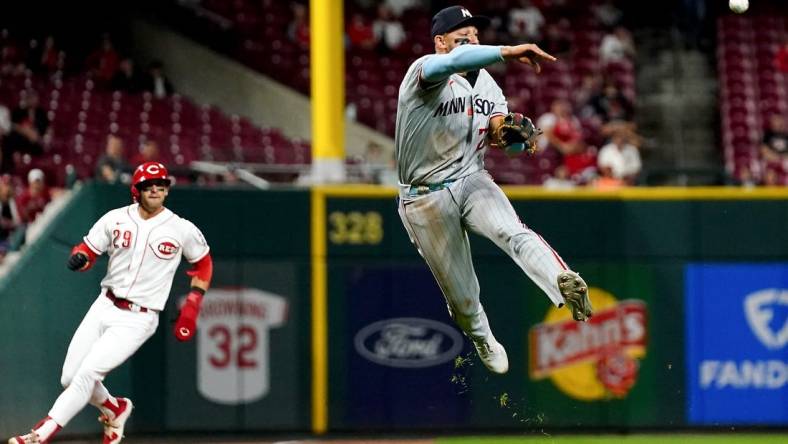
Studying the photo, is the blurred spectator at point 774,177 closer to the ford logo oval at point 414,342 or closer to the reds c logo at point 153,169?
the ford logo oval at point 414,342

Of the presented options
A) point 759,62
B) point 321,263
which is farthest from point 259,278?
point 759,62

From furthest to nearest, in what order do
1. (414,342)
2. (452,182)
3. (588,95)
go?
(588,95) → (414,342) → (452,182)

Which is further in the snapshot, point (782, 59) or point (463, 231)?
point (782, 59)

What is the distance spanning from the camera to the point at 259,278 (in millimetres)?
12062

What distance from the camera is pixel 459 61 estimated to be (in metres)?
6.95

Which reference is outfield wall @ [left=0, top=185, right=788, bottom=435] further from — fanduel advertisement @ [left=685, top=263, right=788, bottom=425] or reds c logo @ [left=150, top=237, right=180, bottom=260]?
reds c logo @ [left=150, top=237, right=180, bottom=260]

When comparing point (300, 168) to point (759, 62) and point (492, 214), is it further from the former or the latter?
point (759, 62)

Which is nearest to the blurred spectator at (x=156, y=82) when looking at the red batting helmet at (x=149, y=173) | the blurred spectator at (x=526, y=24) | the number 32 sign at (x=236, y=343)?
the blurred spectator at (x=526, y=24)

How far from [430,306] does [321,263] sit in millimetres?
1007

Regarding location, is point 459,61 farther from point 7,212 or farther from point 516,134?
point 7,212

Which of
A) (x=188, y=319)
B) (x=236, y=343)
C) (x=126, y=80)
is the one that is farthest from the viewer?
(x=126, y=80)

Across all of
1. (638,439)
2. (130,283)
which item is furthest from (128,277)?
(638,439)

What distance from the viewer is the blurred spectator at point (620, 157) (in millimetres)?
14242

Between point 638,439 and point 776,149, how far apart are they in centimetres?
529
